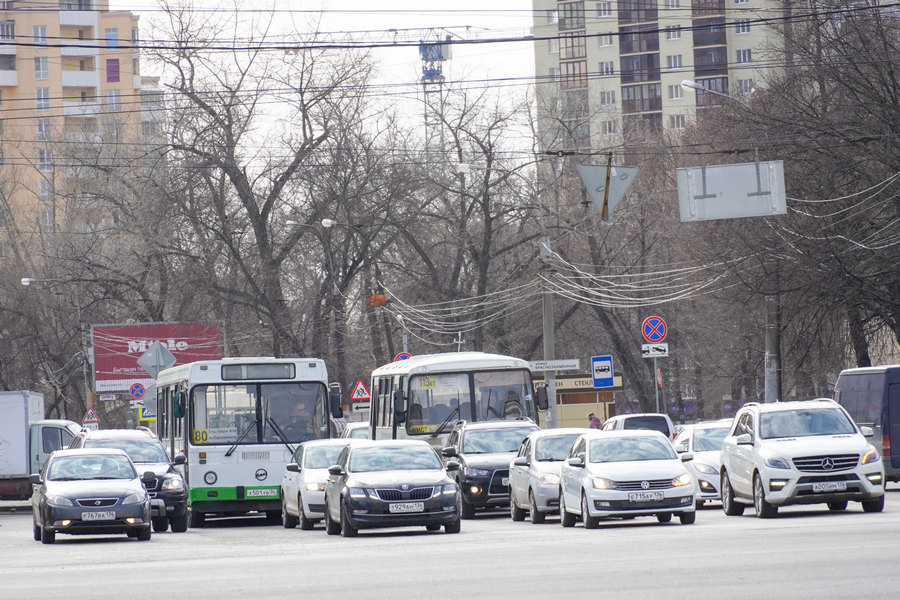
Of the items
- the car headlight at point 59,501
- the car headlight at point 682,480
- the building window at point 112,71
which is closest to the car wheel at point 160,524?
the car headlight at point 59,501

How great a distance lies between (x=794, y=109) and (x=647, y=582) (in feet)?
88.9

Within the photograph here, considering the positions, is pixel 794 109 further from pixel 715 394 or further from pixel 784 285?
pixel 715 394

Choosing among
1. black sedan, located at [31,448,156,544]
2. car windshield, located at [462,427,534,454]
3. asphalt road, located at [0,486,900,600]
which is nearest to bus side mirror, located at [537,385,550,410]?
car windshield, located at [462,427,534,454]

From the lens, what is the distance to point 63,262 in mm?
62375

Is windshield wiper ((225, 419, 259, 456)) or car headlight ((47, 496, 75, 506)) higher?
windshield wiper ((225, 419, 259, 456))

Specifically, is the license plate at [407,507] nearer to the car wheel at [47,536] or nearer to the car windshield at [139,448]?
the car wheel at [47,536]

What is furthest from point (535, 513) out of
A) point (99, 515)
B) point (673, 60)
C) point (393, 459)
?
point (673, 60)

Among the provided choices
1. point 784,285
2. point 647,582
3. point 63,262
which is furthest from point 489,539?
point 63,262

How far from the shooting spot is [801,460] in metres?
20.6

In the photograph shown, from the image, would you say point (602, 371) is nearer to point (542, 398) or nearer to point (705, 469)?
point (542, 398)

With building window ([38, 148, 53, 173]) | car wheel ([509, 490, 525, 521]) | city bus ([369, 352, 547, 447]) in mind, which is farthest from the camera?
building window ([38, 148, 53, 173])

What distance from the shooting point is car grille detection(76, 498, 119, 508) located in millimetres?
21016

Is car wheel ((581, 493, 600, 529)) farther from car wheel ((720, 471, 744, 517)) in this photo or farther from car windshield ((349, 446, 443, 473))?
car wheel ((720, 471, 744, 517))

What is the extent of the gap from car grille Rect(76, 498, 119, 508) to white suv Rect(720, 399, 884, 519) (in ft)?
29.6
